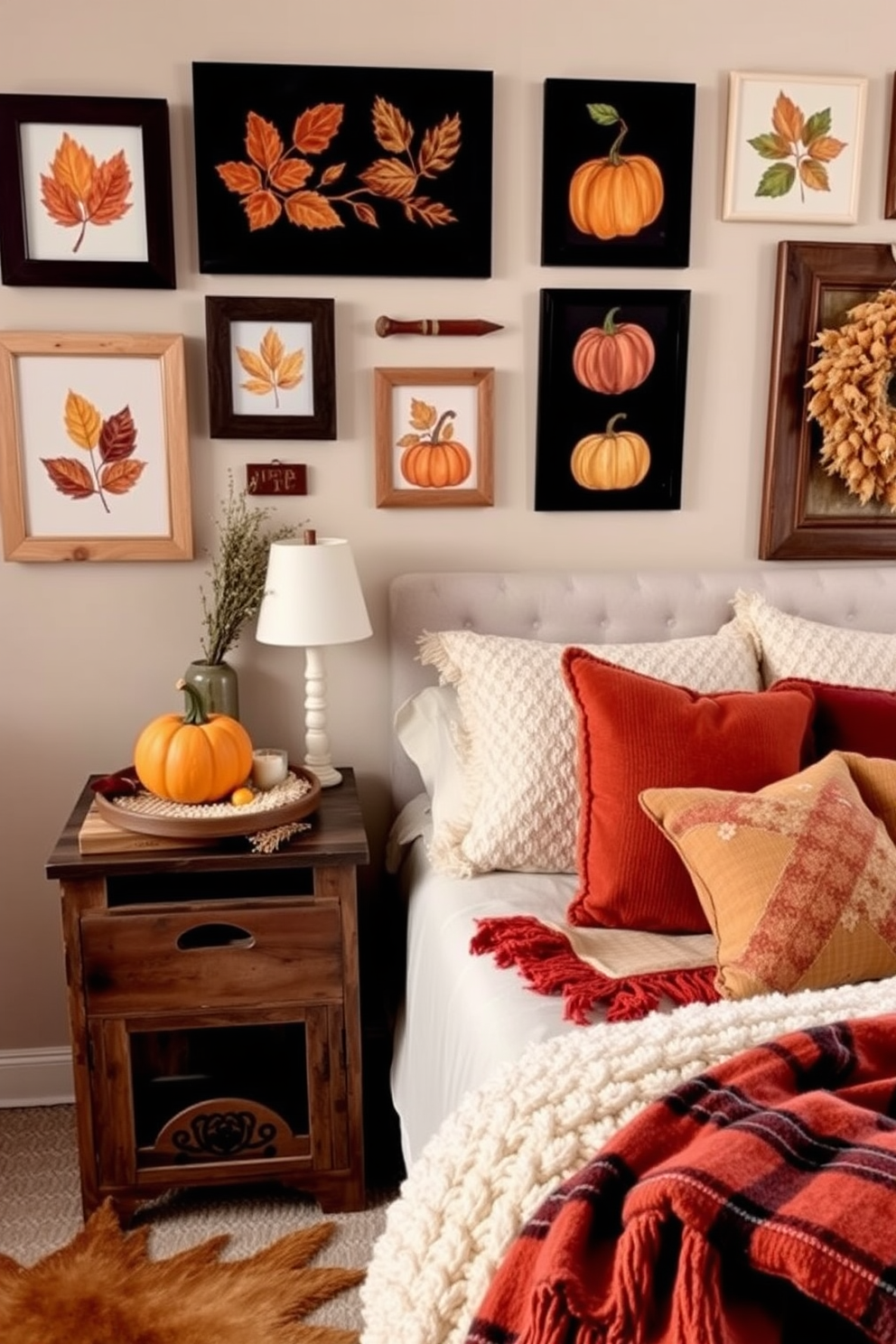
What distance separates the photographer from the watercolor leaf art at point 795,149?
93.1 inches

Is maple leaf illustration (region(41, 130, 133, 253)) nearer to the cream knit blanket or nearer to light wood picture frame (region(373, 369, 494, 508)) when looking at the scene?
light wood picture frame (region(373, 369, 494, 508))

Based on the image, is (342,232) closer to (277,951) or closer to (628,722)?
(628,722)

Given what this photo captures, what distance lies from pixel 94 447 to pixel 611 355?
1088 millimetres

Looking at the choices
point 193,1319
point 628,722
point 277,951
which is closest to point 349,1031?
point 277,951

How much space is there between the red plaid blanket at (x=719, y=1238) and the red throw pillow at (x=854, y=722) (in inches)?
39.5

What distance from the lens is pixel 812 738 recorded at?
2.01 meters

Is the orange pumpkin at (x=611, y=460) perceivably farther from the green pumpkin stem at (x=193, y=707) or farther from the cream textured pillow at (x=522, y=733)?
the green pumpkin stem at (x=193, y=707)

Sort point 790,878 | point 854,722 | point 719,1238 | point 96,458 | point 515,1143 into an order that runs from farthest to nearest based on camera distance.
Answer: point 96,458
point 854,722
point 790,878
point 515,1143
point 719,1238

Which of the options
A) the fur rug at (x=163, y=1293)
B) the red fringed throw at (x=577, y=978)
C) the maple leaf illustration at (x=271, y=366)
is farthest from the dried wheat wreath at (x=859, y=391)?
the fur rug at (x=163, y=1293)

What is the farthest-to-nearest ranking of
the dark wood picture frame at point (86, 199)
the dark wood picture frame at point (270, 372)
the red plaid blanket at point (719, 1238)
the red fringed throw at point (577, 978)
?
the dark wood picture frame at point (270, 372) < the dark wood picture frame at point (86, 199) < the red fringed throw at point (577, 978) < the red plaid blanket at point (719, 1238)

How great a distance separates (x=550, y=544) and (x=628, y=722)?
2.39ft

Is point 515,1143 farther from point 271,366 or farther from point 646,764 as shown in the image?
point 271,366

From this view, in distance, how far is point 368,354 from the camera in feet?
7.80

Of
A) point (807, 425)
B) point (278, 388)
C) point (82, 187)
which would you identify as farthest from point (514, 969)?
point (82, 187)
